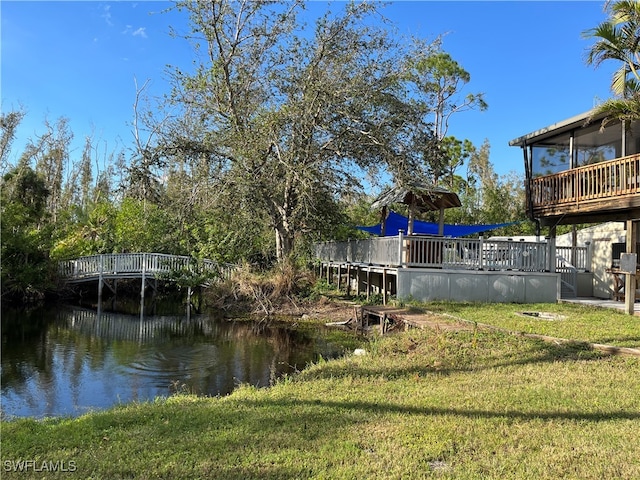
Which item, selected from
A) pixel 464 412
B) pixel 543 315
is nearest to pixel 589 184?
pixel 543 315

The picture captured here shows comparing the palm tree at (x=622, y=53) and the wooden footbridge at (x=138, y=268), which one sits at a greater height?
the palm tree at (x=622, y=53)

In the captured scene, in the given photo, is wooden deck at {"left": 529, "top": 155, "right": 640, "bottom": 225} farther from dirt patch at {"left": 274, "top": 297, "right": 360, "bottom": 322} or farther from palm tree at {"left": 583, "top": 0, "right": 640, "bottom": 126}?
dirt patch at {"left": 274, "top": 297, "right": 360, "bottom": 322}

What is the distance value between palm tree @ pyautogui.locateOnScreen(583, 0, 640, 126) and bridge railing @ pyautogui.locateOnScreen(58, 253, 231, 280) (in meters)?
15.5

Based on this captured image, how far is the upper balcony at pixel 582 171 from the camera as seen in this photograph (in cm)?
1244

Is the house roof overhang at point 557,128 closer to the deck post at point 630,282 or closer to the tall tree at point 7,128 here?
the deck post at point 630,282

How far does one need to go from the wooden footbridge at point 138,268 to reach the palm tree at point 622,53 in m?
15.0

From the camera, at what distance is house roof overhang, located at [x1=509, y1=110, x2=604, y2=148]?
13.4 metres

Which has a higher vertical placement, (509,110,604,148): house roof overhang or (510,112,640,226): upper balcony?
(509,110,604,148): house roof overhang

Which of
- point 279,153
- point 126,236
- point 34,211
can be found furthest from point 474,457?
point 34,211

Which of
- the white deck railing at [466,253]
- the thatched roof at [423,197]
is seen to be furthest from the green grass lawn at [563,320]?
the thatched roof at [423,197]

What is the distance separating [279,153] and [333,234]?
5.59 m

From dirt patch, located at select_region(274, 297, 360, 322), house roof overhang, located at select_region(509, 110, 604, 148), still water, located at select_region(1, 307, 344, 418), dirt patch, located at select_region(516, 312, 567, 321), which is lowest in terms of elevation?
still water, located at select_region(1, 307, 344, 418)

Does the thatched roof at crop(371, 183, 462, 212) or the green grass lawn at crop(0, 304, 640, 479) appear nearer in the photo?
the green grass lawn at crop(0, 304, 640, 479)

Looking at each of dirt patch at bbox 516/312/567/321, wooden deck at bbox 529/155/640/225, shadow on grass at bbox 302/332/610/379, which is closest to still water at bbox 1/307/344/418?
shadow on grass at bbox 302/332/610/379
